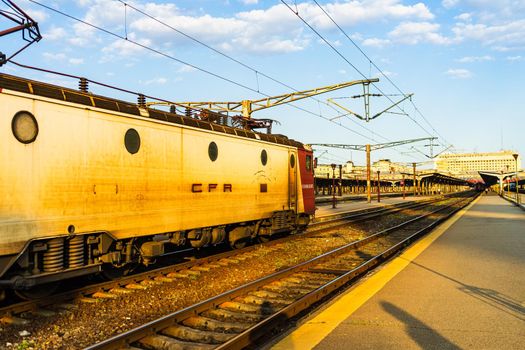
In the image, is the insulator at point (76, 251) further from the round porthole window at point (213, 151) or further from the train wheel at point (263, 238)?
the train wheel at point (263, 238)

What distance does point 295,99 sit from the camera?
2120cm

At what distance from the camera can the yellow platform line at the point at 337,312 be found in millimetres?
4972

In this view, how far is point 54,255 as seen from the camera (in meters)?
6.74

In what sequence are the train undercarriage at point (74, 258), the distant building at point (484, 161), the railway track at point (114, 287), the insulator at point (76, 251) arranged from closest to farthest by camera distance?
the railway track at point (114, 287)
the train undercarriage at point (74, 258)
the insulator at point (76, 251)
the distant building at point (484, 161)

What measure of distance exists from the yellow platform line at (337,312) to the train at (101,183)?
3832mm

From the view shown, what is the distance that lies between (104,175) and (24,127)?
155 centimetres

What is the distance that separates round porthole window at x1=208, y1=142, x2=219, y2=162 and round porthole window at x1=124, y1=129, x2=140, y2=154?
90.7 inches

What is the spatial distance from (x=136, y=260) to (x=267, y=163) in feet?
18.0

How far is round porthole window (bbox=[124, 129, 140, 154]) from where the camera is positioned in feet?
26.6

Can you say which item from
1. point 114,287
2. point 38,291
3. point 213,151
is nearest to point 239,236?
point 213,151

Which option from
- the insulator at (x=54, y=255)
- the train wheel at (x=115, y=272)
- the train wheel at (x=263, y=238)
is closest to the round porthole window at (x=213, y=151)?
the train wheel at (x=115, y=272)

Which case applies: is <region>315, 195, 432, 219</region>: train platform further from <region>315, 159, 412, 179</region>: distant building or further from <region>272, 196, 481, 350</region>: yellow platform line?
<region>315, 159, 412, 179</region>: distant building

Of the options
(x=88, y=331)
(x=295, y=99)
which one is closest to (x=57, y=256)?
(x=88, y=331)

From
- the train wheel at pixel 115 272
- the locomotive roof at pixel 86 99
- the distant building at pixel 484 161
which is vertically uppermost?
the distant building at pixel 484 161
